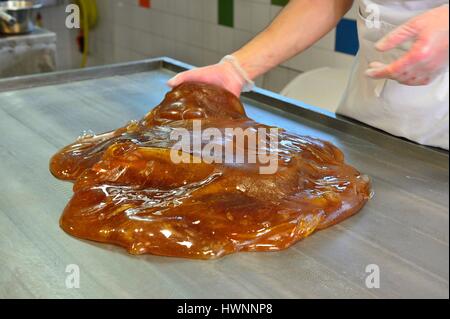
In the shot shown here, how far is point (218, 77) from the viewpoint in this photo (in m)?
1.56

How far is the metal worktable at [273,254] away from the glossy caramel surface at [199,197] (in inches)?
1.0

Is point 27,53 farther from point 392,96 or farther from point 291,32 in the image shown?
point 392,96

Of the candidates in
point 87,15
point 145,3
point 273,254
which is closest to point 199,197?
point 273,254

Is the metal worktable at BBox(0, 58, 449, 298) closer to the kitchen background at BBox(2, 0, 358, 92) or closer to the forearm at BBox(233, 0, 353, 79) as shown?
the forearm at BBox(233, 0, 353, 79)

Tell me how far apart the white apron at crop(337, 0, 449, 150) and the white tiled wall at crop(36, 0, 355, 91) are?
3.14ft

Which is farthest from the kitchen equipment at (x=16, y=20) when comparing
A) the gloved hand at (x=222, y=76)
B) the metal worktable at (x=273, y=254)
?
the gloved hand at (x=222, y=76)

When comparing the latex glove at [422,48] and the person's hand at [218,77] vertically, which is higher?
the latex glove at [422,48]

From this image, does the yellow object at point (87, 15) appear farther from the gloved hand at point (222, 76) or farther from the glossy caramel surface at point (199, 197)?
the glossy caramel surface at point (199, 197)

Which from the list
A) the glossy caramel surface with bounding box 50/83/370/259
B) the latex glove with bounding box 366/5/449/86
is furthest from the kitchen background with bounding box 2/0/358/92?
the latex glove with bounding box 366/5/449/86

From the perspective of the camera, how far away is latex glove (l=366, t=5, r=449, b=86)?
65cm

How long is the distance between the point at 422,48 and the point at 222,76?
0.92m

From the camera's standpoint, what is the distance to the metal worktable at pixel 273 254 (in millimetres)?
909

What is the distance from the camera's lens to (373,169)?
1.32 meters

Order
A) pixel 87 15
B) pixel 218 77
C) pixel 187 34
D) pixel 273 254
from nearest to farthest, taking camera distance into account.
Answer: pixel 273 254 < pixel 218 77 < pixel 187 34 < pixel 87 15
